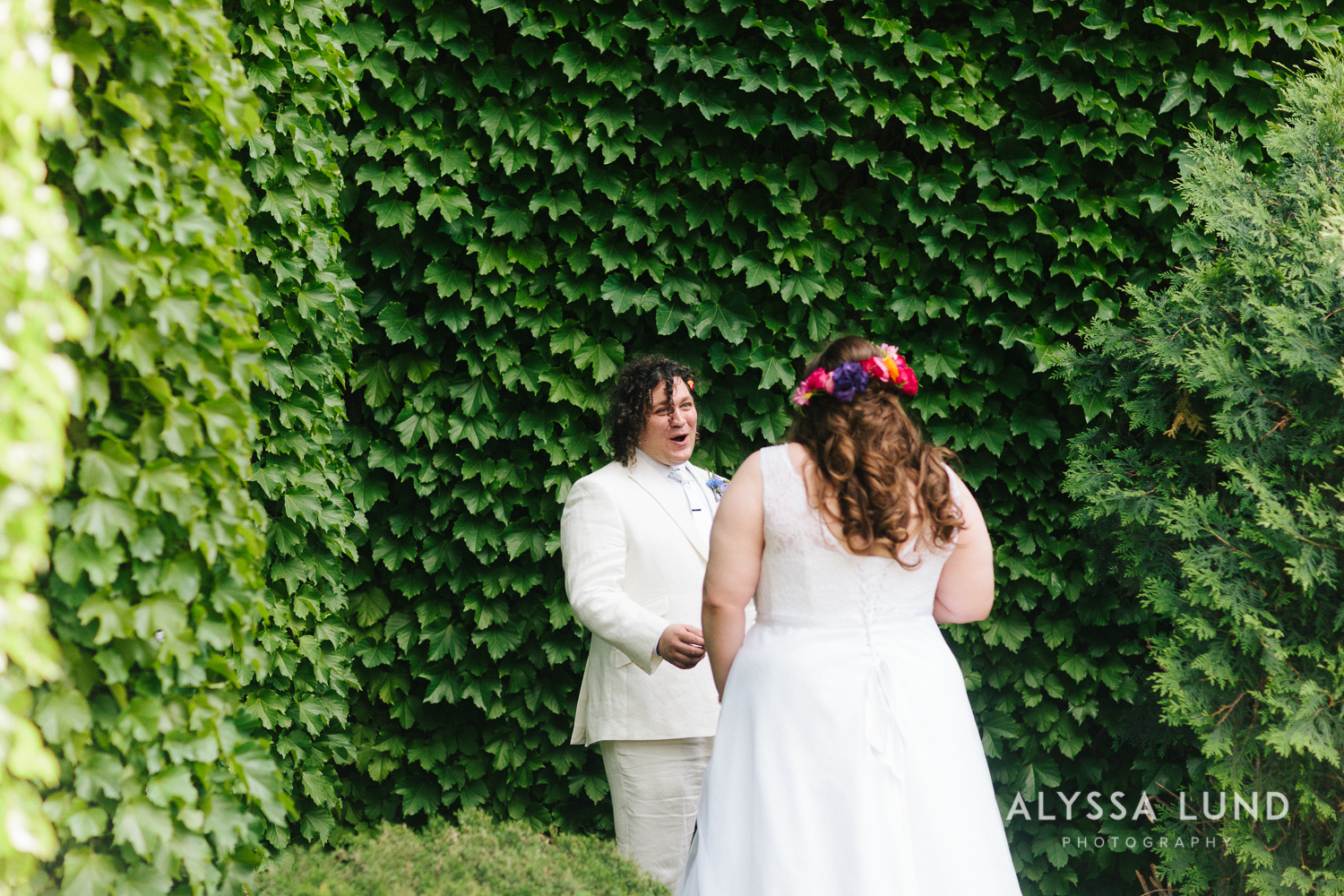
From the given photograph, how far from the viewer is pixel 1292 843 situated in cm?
270

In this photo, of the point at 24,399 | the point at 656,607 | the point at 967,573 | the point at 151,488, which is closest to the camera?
the point at 24,399

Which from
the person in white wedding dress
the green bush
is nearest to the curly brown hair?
the person in white wedding dress

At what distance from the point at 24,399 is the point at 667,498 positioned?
1911mm

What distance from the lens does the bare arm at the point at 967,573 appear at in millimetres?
2244

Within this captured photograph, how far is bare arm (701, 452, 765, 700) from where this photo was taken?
2.14 m

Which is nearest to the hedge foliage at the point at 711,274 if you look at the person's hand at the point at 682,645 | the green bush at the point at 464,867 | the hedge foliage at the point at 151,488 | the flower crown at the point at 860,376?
the person's hand at the point at 682,645

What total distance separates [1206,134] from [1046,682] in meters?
2.23

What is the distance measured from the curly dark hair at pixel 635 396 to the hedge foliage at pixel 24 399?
1784 millimetres

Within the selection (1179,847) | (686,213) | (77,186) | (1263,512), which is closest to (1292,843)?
(1179,847)

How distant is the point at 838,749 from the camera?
2.10m

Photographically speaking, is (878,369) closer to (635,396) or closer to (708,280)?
(635,396)

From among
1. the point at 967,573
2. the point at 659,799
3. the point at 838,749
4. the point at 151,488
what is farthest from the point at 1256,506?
the point at 151,488

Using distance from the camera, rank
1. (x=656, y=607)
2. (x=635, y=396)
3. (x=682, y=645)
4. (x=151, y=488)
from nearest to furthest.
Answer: (x=151, y=488) → (x=682, y=645) → (x=656, y=607) → (x=635, y=396)

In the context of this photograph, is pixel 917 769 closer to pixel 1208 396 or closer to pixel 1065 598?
pixel 1208 396
